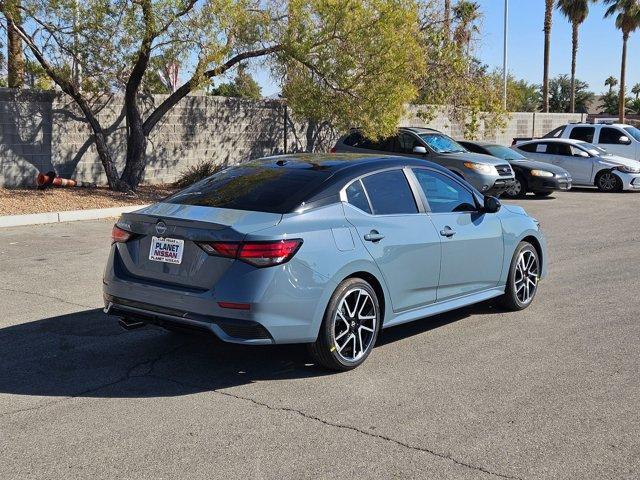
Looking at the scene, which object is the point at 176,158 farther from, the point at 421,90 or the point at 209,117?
the point at 421,90

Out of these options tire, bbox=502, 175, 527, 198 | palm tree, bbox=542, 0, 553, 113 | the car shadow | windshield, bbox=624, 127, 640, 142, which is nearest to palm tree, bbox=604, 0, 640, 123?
palm tree, bbox=542, 0, 553, 113

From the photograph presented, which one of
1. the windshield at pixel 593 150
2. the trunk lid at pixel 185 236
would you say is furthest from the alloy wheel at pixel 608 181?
the trunk lid at pixel 185 236

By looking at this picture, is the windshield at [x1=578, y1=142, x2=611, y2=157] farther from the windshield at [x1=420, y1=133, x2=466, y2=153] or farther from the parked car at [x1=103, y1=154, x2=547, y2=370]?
the parked car at [x1=103, y1=154, x2=547, y2=370]

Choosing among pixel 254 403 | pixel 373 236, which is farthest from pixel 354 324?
pixel 254 403

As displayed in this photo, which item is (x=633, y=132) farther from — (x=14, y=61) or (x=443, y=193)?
(x=443, y=193)

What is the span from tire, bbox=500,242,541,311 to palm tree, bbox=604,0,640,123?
43.7 m

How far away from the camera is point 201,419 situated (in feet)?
16.2

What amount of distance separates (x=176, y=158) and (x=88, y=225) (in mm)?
6368

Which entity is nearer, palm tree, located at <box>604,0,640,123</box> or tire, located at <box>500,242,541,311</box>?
tire, located at <box>500,242,541,311</box>

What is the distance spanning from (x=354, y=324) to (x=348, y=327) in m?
0.07

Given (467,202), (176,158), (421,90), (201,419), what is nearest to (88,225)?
(176,158)

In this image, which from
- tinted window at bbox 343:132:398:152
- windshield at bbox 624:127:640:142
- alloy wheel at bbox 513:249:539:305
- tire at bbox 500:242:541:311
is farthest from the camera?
windshield at bbox 624:127:640:142

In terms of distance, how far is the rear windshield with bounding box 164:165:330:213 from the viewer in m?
5.86

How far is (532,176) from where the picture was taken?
66.0ft
